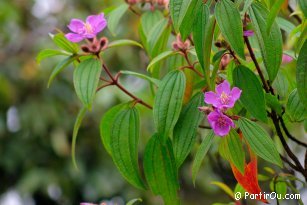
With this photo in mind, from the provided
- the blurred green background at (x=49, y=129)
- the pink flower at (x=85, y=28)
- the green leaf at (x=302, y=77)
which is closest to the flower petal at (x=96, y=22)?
the pink flower at (x=85, y=28)

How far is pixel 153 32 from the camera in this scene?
1029mm

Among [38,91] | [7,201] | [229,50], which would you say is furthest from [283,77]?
[7,201]

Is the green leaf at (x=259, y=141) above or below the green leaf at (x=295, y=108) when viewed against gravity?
below

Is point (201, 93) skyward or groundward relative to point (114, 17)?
groundward

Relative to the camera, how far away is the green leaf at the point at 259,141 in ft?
2.44

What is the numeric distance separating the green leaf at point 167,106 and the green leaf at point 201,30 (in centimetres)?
8

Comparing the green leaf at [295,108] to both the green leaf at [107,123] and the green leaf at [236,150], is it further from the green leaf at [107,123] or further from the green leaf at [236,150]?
the green leaf at [107,123]

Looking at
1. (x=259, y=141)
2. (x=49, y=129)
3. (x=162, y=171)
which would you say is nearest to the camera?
(x=259, y=141)

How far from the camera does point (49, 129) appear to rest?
141 inches

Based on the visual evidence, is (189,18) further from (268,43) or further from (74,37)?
(74,37)

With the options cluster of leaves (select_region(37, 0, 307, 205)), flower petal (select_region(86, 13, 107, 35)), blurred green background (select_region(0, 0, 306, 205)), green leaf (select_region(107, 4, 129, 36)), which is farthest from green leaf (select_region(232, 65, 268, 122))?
blurred green background (select_region(0, 0, 306, 205))

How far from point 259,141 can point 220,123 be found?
0.19 ft

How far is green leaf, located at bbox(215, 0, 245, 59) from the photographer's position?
0.69 m

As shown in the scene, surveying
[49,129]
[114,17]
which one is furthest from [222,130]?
[49,129]
